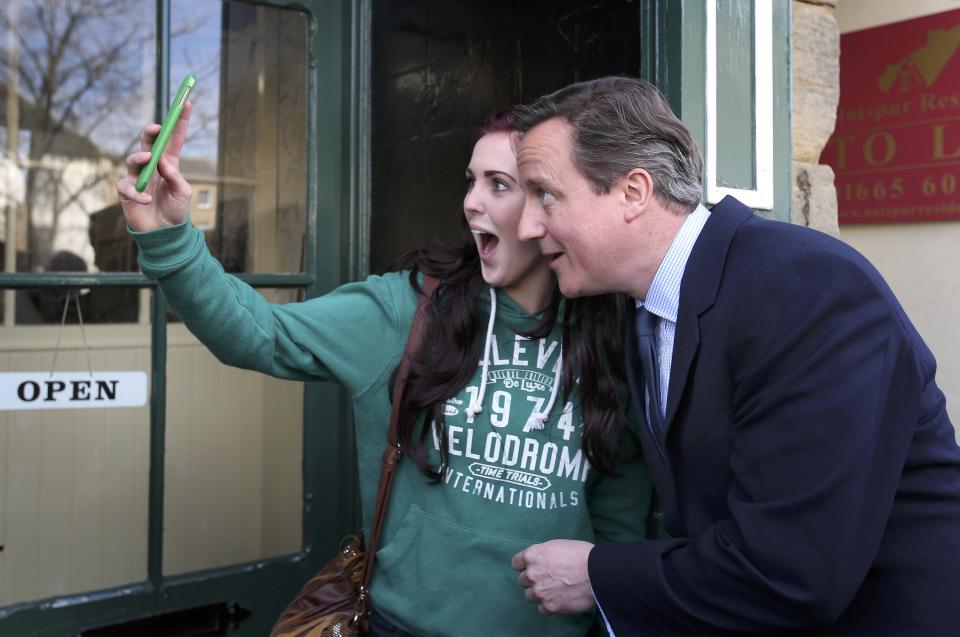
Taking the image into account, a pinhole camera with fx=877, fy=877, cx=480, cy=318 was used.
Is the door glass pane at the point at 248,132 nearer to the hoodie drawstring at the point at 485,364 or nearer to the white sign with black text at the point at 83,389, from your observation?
the white sign with black text at the point at 83,389

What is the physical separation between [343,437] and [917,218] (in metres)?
2.69

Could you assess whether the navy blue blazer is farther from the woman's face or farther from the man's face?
the woman's face

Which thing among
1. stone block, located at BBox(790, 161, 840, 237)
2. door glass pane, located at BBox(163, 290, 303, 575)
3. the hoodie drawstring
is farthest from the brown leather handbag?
stone block, located at BBox(790, 161, 840, 237)

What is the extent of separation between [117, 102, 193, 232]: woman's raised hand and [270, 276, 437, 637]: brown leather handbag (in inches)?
21.6

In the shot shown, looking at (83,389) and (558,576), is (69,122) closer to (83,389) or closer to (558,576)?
(83,389)

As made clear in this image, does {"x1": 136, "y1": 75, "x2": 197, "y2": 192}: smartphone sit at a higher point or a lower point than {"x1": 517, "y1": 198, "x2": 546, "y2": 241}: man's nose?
higher

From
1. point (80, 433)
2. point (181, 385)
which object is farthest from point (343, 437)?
point (80, 433)

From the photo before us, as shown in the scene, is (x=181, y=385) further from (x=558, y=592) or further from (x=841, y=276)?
(x=841, y=276)

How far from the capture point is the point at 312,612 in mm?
1852

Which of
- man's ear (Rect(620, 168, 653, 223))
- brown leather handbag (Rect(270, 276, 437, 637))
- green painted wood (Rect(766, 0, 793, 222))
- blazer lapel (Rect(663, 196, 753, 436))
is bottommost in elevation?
brown leather handbag (Rect(270, 276, 437, 637))

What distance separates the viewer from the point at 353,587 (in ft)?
6.10

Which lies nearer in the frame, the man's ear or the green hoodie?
the man's ear

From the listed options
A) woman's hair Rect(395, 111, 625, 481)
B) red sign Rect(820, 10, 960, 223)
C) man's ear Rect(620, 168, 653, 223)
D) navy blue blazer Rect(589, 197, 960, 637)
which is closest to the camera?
navy blue blazer Rect(589, 197, 960, 637)

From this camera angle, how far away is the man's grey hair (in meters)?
1.55
